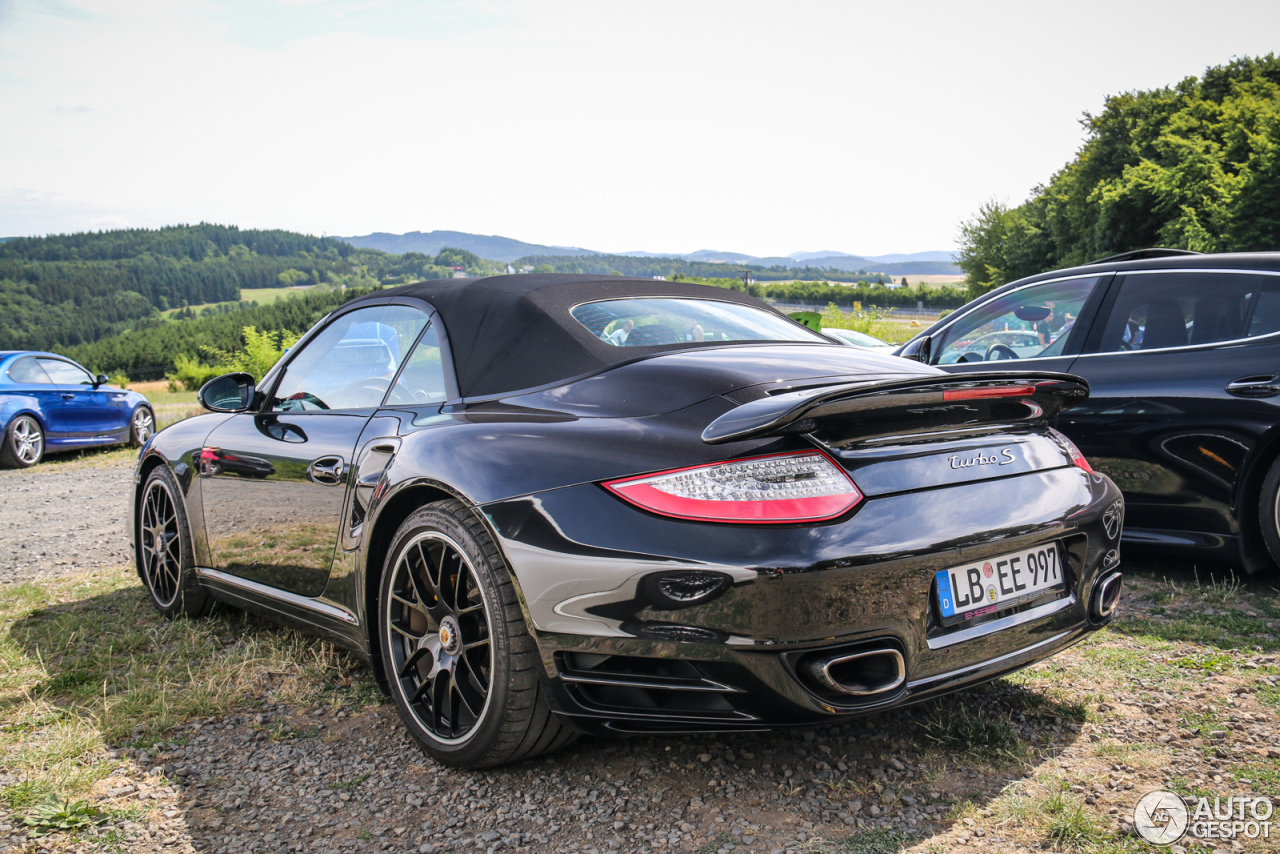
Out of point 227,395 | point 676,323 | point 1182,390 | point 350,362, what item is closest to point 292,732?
point 350,362

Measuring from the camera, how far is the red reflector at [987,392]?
2146 mm

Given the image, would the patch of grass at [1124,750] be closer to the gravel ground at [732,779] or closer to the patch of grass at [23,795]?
the gravel ground at [732,779]

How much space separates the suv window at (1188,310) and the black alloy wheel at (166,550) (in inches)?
177

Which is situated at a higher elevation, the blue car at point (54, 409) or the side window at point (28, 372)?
the side window at point (28, 372)

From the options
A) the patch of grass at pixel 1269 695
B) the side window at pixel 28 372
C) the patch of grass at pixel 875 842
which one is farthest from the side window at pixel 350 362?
the side window at pixel 28 372

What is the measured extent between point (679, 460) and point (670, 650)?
43 cm

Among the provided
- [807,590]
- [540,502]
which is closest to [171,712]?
[540,502]

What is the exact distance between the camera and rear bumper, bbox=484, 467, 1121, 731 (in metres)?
1.89

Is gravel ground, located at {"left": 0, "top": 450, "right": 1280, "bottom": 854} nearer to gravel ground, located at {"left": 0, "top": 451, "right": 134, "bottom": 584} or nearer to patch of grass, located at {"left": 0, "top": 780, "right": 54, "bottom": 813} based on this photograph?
patch of grass, located at {"left": 0, "top": 780, "right": 54, "bottom": 813}

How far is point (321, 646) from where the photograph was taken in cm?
359

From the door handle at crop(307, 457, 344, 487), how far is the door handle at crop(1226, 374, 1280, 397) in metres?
3.76

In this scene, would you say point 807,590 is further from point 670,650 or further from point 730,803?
point 730,803

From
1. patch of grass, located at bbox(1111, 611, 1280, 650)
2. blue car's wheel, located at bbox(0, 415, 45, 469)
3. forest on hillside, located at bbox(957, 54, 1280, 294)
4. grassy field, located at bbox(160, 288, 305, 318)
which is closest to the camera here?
patch of grass, located at bbox(1111, 611, 1280, 650)

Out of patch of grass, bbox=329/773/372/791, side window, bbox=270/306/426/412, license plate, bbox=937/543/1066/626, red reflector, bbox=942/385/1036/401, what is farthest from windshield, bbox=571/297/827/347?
patch of grass, bbox=329/773/372/791
